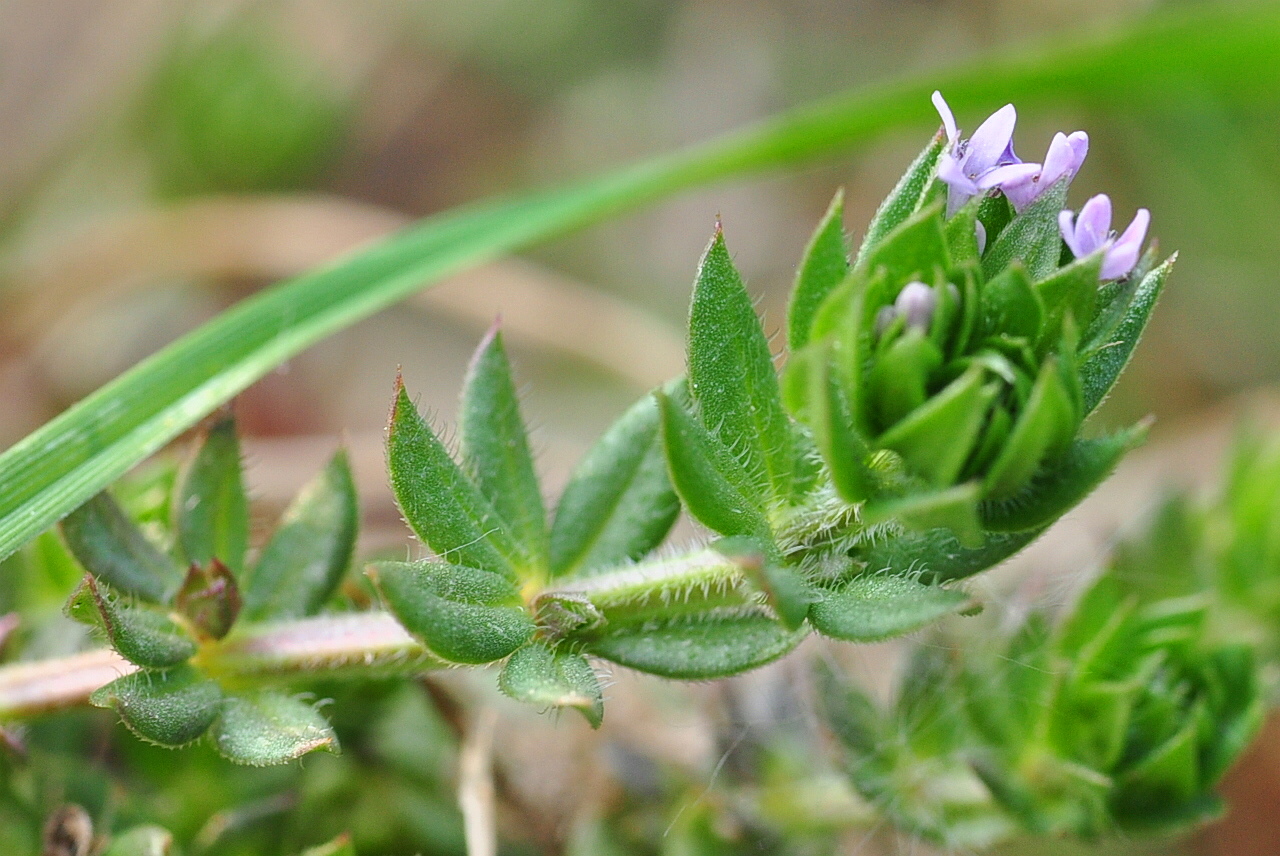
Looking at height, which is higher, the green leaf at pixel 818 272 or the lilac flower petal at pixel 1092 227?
the lilac flower petal at pixel 1092 227

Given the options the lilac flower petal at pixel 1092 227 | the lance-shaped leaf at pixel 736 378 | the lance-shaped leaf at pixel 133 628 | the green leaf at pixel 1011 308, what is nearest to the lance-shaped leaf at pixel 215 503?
the lance-shaped leaf at pixel 133 628

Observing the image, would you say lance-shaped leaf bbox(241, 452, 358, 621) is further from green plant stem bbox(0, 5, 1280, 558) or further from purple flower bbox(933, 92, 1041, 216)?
purple flower bbox(933, 92, 1041, 216)

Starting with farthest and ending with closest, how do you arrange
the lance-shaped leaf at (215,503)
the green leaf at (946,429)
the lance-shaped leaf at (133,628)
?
the lance-shaped leaf at (215,503) < the lance-shaped leaf at (133,628) < the green leaf at (946,429)

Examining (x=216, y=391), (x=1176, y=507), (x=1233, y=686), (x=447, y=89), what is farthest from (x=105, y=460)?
(x=447, y=89)

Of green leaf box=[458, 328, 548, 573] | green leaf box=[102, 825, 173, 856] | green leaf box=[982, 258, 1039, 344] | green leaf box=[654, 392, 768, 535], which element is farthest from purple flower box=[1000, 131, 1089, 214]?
green leaf box=[102, 825, 173, 856]

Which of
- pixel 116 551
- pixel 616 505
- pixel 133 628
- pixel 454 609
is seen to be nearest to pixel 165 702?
pixel 133 628

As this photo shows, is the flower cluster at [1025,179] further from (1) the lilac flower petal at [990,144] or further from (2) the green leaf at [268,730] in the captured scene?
(2) the green leaf at [268,730]

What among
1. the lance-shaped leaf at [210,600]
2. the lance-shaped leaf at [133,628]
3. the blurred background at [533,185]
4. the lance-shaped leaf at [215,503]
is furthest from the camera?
the blurred background at [533,185]
